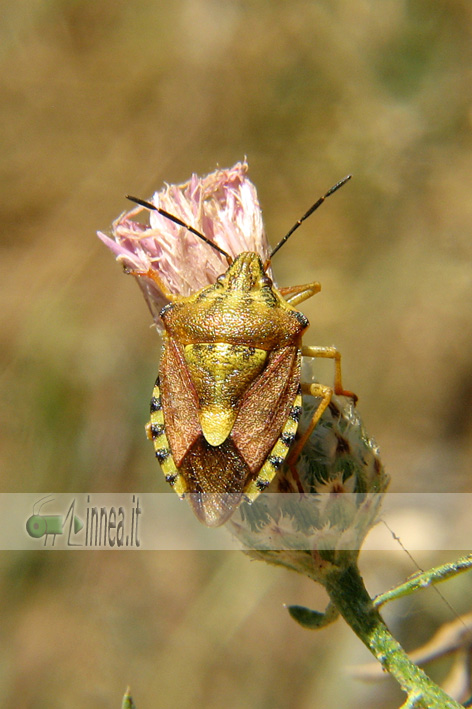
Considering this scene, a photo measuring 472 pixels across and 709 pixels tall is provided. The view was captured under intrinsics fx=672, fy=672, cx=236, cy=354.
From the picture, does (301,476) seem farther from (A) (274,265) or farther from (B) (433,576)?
(A) (274,265)

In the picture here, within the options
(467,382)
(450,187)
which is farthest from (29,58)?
(467,382)

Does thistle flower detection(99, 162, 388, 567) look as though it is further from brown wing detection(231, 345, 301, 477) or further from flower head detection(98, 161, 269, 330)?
brown wing detection(231, 345, 301, 477)

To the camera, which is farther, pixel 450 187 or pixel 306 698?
pixel 450 187

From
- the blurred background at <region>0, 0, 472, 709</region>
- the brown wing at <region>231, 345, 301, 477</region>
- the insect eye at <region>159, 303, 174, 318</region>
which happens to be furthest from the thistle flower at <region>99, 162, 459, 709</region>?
the blurred background at <region>0, 0, 472, 709</region>

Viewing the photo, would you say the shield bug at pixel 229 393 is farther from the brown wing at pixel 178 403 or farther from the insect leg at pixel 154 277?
the insect leg at pixel 154 277

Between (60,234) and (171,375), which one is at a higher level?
(171,375)

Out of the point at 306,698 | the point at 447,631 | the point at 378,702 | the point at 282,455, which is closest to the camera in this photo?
the point at 282,455

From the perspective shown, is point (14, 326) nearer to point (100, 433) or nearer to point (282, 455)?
point (100, 433)
